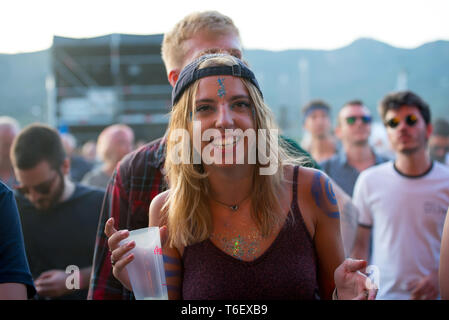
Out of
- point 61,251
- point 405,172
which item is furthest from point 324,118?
point 61,251

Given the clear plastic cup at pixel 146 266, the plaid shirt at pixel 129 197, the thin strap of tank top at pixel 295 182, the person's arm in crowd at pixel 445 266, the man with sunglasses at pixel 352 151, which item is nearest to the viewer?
the clear plastic cup at pixel 146 266

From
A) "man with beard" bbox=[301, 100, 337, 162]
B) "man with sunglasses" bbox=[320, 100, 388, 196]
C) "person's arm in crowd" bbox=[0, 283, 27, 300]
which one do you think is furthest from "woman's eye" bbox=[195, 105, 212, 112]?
"man with beard" bbox=[301, 100, 337, 162]

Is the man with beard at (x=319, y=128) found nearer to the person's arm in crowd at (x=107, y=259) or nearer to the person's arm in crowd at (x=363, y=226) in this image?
the person's arm in crowd at (x=363, y=226)

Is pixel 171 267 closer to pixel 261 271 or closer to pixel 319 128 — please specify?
pixel 261 271

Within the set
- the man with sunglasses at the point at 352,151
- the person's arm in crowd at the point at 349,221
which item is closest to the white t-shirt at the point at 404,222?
the person's arm in crowd at the point at 349,221

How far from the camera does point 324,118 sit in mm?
5043

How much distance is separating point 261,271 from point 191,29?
3.57 ft

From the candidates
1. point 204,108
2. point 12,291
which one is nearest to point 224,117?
point 204,108

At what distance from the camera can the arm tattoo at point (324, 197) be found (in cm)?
150

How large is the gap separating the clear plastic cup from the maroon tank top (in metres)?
0.23

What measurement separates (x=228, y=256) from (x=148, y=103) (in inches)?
293

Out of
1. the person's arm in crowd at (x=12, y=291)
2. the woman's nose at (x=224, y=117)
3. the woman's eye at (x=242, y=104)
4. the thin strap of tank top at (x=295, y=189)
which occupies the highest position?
the woman's eye at (x=242, y=104)

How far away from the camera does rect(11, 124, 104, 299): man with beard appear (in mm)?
Answer: 2381

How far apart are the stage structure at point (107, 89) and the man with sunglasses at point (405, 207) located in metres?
5.65
